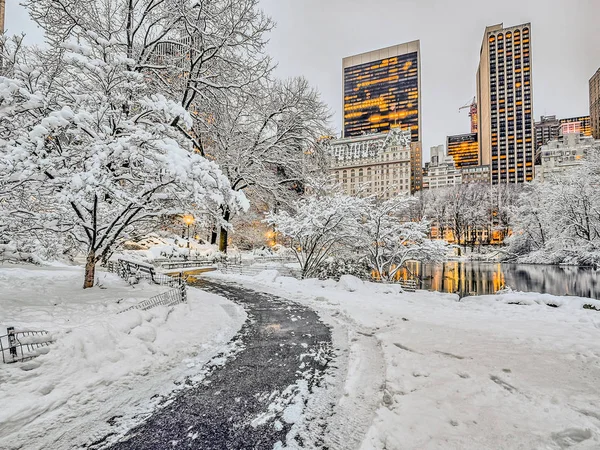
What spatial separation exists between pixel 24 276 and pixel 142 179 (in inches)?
253

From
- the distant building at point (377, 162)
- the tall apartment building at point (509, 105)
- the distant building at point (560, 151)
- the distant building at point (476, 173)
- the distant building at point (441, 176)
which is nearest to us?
the distant building at point (560, 151)

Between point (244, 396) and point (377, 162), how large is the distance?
12787 cm

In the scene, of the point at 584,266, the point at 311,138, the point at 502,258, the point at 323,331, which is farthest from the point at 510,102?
the point at 323,331

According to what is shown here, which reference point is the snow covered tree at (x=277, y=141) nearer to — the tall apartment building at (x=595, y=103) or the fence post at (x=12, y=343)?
the fence post at (x=12, y=343)

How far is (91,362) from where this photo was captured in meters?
4.80

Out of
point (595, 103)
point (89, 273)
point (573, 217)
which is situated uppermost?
point (595, 103)

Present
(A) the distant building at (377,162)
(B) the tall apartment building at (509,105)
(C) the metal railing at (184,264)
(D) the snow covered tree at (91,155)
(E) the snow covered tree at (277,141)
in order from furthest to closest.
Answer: (B) the tall apartment building at (509,105), (A) the distant building at (377,162), (C) the metal railing at (184,264), (E) the snow covered tree at (277,141), (D) the snow covered tree at (91,155)

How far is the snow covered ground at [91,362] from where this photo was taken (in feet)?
11.5

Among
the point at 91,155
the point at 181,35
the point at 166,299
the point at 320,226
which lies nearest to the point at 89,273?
the point at 166,299

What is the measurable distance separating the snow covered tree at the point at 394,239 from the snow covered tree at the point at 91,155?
10.9 metres

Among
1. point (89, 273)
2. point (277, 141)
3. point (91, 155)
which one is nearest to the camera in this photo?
point (91, 155)

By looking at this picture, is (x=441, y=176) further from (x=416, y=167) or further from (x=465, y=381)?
(x=465, y=381)

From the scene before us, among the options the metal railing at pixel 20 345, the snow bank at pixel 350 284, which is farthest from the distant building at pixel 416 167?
the metal railing at pixel 20 345

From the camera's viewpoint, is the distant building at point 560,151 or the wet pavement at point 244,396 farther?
the distant building at point 560,151
